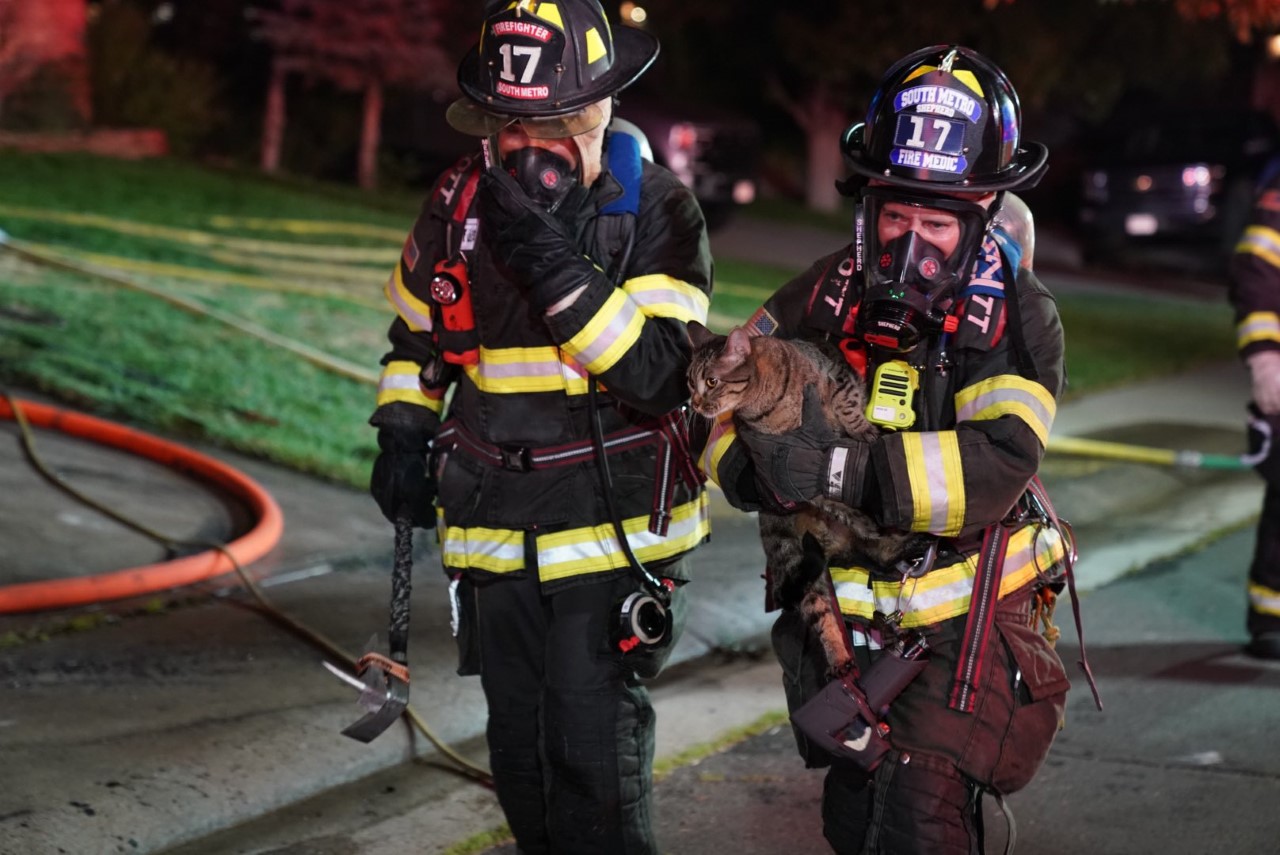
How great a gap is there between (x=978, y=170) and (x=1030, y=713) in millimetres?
1061

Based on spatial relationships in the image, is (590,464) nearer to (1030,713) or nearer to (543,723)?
(543,723)

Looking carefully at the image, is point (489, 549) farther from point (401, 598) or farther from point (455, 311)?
point (455, 311)

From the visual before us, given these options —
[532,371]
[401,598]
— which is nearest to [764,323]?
[532,371]

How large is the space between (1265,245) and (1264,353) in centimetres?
39

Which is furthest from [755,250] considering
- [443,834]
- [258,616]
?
[443,834]

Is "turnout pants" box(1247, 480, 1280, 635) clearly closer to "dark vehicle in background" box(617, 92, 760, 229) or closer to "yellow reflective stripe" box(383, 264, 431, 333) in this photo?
"yellow reflective stripe" box(383, 264, 431, 333)

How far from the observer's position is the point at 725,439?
3.20 m

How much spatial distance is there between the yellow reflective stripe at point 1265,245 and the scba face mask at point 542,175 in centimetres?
323

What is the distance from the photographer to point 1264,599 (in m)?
5.88

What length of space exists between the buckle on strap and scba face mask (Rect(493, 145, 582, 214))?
0.54 metres

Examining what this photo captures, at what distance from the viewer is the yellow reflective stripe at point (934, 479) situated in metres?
2.89

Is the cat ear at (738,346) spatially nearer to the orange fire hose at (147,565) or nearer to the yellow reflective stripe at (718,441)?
the yellow reflective stripe at (718,441)

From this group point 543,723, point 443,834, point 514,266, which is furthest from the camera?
point 443,834

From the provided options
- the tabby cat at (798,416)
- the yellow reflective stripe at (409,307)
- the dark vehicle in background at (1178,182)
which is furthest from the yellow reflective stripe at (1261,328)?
the dark vehicle in background at (1178,182)
